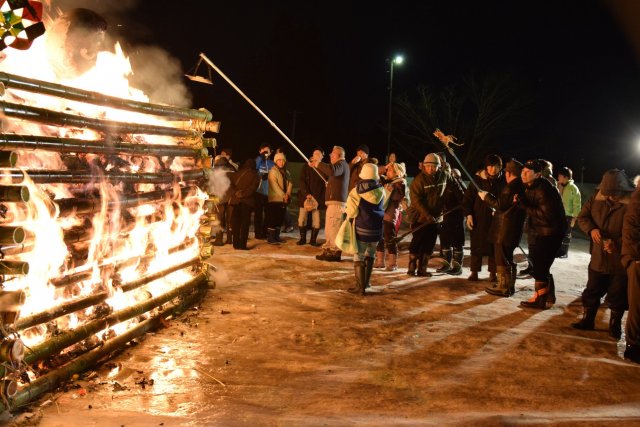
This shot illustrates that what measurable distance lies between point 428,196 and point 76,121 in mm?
6817

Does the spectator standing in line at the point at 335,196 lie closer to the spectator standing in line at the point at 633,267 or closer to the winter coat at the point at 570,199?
the winter coat at the point at 570,199

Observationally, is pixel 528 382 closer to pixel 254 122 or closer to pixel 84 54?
pixel 84 54

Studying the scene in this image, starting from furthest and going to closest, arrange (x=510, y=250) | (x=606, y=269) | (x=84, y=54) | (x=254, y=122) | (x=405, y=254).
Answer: (x=254, y=122), (x=405, y=254), (x=510, y=250), (x=606, y=269), (x=84, y=54)

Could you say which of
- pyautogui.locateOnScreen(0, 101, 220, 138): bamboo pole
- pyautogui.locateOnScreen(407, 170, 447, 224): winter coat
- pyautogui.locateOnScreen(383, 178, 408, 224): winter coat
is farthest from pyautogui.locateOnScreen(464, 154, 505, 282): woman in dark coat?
pyautogui.locateOnScreen(0, 101, 220, 138): bamboo pole

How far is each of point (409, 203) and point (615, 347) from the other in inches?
205

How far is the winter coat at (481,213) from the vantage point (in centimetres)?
1014

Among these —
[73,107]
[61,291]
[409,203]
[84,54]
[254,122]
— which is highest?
[254,122]

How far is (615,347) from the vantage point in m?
6.63

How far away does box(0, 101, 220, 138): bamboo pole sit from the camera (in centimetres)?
436

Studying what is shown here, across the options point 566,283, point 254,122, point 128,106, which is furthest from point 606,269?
point 254,122

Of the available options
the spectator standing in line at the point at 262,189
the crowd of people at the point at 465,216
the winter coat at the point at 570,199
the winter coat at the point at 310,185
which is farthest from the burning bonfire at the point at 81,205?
the winter coat at the point at 570,199

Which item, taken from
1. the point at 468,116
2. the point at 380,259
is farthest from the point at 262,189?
the point at 468,116

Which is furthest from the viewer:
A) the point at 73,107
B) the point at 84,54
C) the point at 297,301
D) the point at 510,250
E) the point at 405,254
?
the point at 405,254

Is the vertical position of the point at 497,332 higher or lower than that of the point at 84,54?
lower
